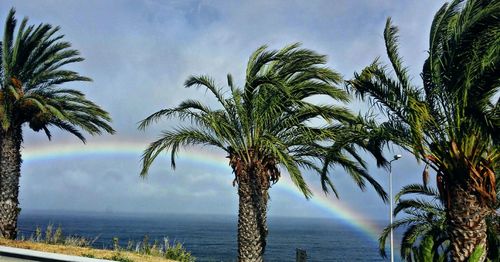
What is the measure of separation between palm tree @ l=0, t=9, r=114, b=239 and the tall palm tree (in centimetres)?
1138

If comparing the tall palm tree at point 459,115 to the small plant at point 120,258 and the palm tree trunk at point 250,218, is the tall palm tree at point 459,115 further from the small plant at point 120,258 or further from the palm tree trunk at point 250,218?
the small plant at point 120,258

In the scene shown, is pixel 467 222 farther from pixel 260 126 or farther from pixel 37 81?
pixel 37 81

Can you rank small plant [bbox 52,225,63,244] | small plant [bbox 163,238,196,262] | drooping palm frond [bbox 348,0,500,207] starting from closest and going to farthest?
drooping palm frond [bbox 348,0,500,207] < small plant [bbox 163,238,196,262] < small plant [bbox 52,225,63,244]

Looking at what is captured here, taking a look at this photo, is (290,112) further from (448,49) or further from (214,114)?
(448,49)

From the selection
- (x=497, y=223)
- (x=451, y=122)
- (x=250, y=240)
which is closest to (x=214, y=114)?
(x=250, y=240)

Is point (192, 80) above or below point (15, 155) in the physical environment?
above

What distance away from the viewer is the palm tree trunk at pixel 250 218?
14977 mm

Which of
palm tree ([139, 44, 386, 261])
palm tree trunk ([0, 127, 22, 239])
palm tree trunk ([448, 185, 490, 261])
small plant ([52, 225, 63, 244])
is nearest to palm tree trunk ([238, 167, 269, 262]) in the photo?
palm tree ([139, 44, 386, 261])

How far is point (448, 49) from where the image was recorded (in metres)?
11.0

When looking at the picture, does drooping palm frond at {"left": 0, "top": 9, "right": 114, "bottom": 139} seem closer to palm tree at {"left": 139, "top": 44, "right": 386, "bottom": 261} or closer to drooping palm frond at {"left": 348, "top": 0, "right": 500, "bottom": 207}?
palm tree at {"left": 139, "top": 44, "right": 386, "bottom": 261}

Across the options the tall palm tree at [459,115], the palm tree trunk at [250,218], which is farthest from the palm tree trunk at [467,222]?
the palm tree trunk at [250,218]

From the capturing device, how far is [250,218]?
49.4ft

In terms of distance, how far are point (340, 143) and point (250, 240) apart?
14.9ft

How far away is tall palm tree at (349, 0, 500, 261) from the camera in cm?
1043
